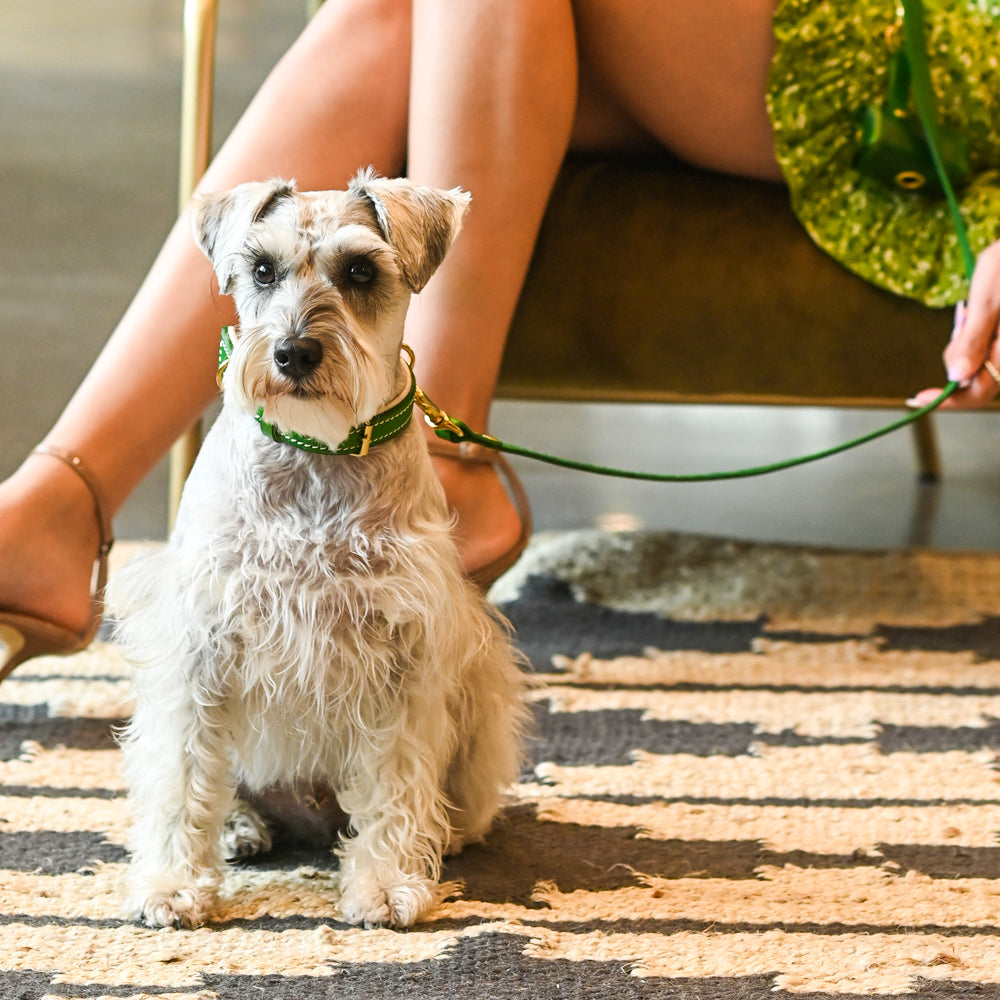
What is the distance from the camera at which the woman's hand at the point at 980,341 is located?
53.2 inches

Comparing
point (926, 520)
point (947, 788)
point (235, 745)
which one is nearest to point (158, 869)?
point (235, 745)

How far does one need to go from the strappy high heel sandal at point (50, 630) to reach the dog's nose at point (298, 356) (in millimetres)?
394

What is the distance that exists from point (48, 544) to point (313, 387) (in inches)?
17.4

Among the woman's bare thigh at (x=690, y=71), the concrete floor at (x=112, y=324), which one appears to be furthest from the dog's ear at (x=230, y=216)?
the concrete floor at (x=112, y=324)

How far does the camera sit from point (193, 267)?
1245 mm

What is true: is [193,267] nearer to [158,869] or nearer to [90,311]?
[158,869]

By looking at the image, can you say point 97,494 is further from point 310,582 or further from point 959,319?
point 959,319

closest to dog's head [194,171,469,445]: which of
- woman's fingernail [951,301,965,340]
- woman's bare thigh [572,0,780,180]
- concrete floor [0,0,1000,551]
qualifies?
woman's bare thigh [572,0,780,180]

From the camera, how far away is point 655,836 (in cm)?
108

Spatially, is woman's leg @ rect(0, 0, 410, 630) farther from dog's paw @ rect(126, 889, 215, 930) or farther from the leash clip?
dog's paw @ rect(126, 889, 215, 930)

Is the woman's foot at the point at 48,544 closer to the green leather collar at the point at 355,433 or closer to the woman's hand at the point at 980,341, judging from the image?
the green leather collar at the point at 355,433

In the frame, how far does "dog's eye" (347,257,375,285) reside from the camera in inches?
35.2

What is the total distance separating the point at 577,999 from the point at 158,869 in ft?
1.03

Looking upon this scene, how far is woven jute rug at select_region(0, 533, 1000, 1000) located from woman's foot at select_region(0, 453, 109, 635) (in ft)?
0.46
